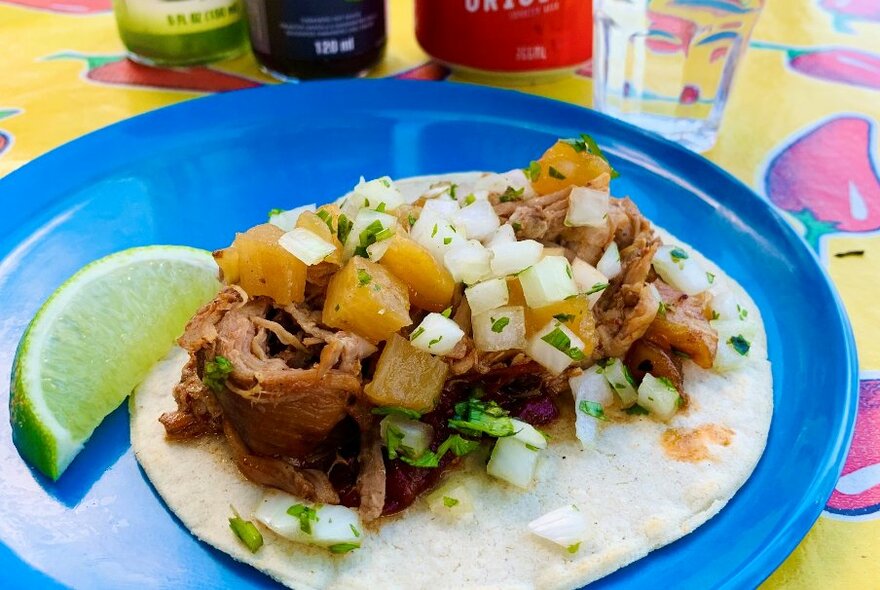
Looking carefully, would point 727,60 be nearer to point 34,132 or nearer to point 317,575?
point 317,575

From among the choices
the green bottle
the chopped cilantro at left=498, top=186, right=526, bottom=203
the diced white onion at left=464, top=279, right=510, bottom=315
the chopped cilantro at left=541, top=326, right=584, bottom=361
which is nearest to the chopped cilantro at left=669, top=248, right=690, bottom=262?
the chopped cilantro at left=498, top=186, right=526, bottom=203

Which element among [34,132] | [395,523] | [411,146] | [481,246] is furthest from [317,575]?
[34,132]

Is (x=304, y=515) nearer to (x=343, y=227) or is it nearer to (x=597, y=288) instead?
(x=343, y=227)

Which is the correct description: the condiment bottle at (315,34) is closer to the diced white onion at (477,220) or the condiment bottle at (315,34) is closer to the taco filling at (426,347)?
the taco filling at (426,347)

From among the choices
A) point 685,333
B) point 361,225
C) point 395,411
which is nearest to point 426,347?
point 395,411

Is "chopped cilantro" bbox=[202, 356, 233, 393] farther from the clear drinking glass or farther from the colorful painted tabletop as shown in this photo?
the clear drinking glass

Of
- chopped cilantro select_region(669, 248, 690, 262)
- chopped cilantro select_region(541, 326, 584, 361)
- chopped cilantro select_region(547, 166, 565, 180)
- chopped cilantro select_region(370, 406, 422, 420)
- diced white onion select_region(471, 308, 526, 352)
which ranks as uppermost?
chopped cilantro select_region(547, 166, 565, 180)
